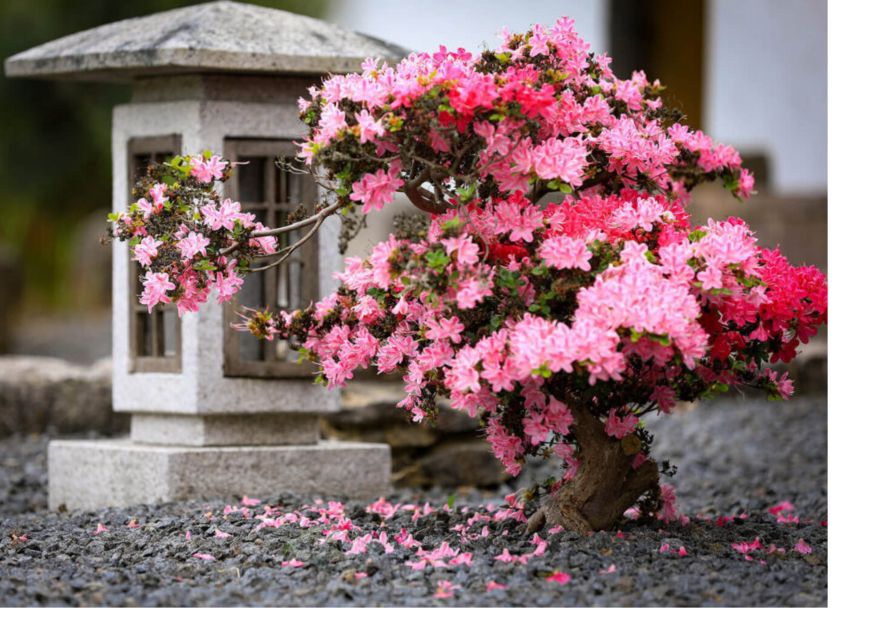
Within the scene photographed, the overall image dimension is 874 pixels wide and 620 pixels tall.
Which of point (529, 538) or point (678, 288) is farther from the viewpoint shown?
point (529, 538)

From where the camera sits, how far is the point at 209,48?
5164 millimetres

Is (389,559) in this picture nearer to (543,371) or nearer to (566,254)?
(543,371)

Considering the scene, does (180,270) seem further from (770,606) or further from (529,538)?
(770,606)

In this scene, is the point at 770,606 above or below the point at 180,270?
below

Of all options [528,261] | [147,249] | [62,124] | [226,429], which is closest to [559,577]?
[528,261]

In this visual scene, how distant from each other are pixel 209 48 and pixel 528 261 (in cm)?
203

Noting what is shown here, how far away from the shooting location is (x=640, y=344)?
3.60m

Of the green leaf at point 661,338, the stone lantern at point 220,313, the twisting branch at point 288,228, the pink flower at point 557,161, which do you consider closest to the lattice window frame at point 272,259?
the stone lantern at point 220,313

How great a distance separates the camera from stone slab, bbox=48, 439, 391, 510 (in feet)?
17.8

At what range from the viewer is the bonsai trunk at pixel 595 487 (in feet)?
13.7

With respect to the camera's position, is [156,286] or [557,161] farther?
[156,286]

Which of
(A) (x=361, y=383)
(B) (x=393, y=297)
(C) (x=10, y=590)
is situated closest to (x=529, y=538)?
(B) (x=393, y=297)

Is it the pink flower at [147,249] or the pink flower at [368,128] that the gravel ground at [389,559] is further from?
the pink flower at [368,128]

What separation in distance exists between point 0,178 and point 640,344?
1395cm
